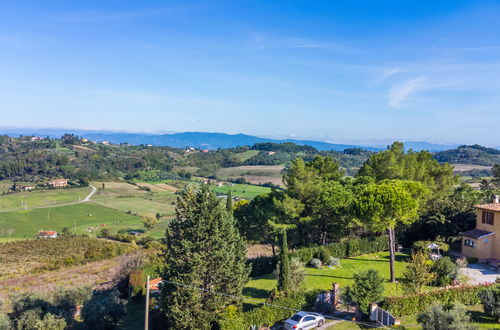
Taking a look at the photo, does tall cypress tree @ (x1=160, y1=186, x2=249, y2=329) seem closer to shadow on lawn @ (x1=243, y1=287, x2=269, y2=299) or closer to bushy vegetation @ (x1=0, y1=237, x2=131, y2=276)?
shadow on lawn @ (x1=243, y1=287, x2=269, y2=299)

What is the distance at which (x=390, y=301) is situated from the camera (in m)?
17.7

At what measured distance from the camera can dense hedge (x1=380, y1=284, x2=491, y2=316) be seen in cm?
1777

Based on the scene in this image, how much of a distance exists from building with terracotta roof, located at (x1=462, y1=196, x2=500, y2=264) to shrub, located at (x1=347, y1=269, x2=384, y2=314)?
49.1 feet

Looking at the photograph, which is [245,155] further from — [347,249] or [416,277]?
[416,277]

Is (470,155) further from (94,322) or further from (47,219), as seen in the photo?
(94,322)

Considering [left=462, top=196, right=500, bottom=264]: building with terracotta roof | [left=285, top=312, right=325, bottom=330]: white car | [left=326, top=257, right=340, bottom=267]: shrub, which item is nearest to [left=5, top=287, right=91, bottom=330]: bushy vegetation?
[left=285, top=312, right=325, bottom=330]: white car

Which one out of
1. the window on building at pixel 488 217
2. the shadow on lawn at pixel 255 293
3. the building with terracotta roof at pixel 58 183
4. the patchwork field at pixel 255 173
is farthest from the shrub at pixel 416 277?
the building with terracotta roof at pixel 58 183

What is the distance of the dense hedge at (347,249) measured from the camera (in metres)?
27.3

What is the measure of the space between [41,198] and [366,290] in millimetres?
91596

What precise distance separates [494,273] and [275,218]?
16.0m

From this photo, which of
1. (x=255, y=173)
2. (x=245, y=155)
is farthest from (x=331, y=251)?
(x=245, y=155)

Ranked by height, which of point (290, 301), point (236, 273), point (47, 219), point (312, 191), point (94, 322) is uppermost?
point (312, 191)

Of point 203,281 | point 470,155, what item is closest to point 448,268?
point 203,281

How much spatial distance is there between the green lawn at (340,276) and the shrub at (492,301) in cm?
478
